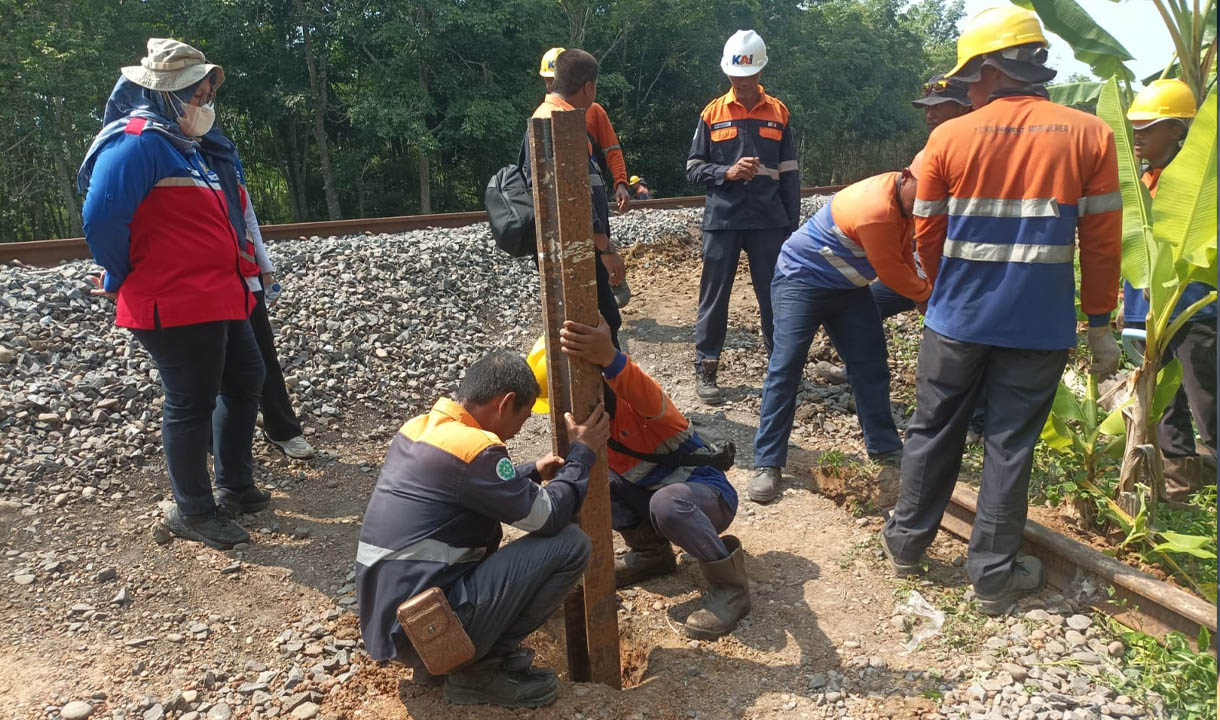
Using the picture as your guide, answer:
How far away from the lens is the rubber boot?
393cm

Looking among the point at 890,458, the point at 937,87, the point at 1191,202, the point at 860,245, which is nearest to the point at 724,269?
the point at 860,245

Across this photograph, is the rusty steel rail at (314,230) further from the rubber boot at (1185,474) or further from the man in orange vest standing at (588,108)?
the rubber boot at (1185,474)

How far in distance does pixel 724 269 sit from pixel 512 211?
177cm

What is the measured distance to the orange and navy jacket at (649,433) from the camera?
289cm

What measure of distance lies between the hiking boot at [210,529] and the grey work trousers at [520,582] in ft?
5.72

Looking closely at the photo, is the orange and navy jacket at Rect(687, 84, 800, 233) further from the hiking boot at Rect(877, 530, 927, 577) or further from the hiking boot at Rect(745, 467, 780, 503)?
the hiking boot at Rect(877, 530, 927, 577)

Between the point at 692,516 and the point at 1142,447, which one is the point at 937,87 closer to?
the point at 1142,447

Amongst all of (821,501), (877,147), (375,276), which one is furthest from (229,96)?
(877,147)

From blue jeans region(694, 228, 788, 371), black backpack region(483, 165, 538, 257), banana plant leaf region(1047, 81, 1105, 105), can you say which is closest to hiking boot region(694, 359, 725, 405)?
blue jeans region(694, 228, 788, 371)

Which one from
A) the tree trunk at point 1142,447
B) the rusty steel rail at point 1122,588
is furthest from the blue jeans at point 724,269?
the rusty steel rail at point 1122,588

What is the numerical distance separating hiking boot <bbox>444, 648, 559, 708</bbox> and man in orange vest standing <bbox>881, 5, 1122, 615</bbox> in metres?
1.71

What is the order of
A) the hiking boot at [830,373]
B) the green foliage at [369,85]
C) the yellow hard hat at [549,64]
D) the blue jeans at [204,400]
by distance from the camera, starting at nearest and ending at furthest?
the blue jeans at [204,400] → the yellow hard hat at [549,64] → the hiking boot at [830,373] → the green foliage at [369,85]

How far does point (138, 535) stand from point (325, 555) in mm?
918

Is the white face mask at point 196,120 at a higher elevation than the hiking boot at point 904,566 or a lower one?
higher
